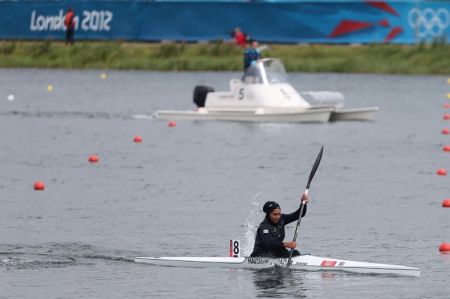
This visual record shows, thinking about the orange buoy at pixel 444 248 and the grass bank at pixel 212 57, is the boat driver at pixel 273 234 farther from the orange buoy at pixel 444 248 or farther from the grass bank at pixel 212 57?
the grass bank at pixel 212 57

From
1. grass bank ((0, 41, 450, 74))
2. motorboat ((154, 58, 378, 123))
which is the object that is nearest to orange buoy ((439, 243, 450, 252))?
→ motorboat ((154, 58, 378, 123))

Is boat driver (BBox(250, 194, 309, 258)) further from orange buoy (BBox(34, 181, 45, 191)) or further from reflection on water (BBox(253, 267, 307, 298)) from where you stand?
orange buoy (BBox(34, 181, 45, 191))

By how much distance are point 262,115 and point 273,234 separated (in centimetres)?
2401

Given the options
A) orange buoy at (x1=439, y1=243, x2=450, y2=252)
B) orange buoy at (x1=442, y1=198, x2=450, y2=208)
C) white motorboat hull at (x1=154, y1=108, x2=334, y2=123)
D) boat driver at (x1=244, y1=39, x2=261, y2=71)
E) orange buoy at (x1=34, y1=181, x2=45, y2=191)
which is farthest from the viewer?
white motorboat hull at (x1=154, y1=108, x2=334, y2=123)

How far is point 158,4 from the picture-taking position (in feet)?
226

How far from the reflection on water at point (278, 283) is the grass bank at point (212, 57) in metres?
41.6

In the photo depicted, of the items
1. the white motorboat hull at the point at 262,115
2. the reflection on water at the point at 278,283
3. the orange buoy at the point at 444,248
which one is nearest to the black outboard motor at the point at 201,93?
the white motorboat hull at the point at 262,115

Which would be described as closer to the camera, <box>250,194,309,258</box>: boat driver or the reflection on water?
the reflection on water

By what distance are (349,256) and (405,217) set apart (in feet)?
14.1

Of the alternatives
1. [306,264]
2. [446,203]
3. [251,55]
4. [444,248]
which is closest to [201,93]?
[251,55]

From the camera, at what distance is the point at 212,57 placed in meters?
67.6

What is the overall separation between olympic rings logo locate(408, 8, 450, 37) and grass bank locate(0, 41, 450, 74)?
1422 mm

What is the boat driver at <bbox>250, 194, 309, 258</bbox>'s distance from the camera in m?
23.5

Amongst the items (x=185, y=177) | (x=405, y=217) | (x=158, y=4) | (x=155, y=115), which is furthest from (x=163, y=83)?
(x=405, y=217)
